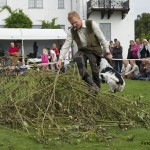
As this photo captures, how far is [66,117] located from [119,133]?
978mm

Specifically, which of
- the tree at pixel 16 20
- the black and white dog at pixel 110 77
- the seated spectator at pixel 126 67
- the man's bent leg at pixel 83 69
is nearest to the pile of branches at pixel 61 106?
the man's bent leg at pixel 83 69

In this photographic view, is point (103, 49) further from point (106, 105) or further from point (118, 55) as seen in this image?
point (118, 55)

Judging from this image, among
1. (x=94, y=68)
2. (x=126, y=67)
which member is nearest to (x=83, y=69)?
(x=94, y=68)

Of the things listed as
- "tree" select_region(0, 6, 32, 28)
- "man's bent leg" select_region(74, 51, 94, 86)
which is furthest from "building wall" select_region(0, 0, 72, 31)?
"man's bent leg" select_region(74, 51, 94, 86)

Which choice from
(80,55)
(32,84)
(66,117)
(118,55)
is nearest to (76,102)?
(66,117)

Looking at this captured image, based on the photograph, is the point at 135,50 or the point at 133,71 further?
the point at 135,50

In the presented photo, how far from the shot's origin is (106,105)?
658 centimetres

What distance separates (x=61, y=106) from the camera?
6504mm

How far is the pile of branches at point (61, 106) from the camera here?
6.09m

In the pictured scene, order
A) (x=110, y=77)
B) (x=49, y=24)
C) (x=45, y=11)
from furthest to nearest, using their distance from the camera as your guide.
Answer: (x=45, y=11), (x=49, y=24), (x=110, y=77)

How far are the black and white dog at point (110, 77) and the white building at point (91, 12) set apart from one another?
31.4 m

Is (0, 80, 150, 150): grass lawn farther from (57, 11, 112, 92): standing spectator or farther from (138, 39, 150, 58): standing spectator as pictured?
(138, 39, 150, 58): standing spectator

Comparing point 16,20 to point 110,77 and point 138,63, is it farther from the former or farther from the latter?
point 110,77

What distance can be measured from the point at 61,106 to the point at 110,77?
1689 mm
